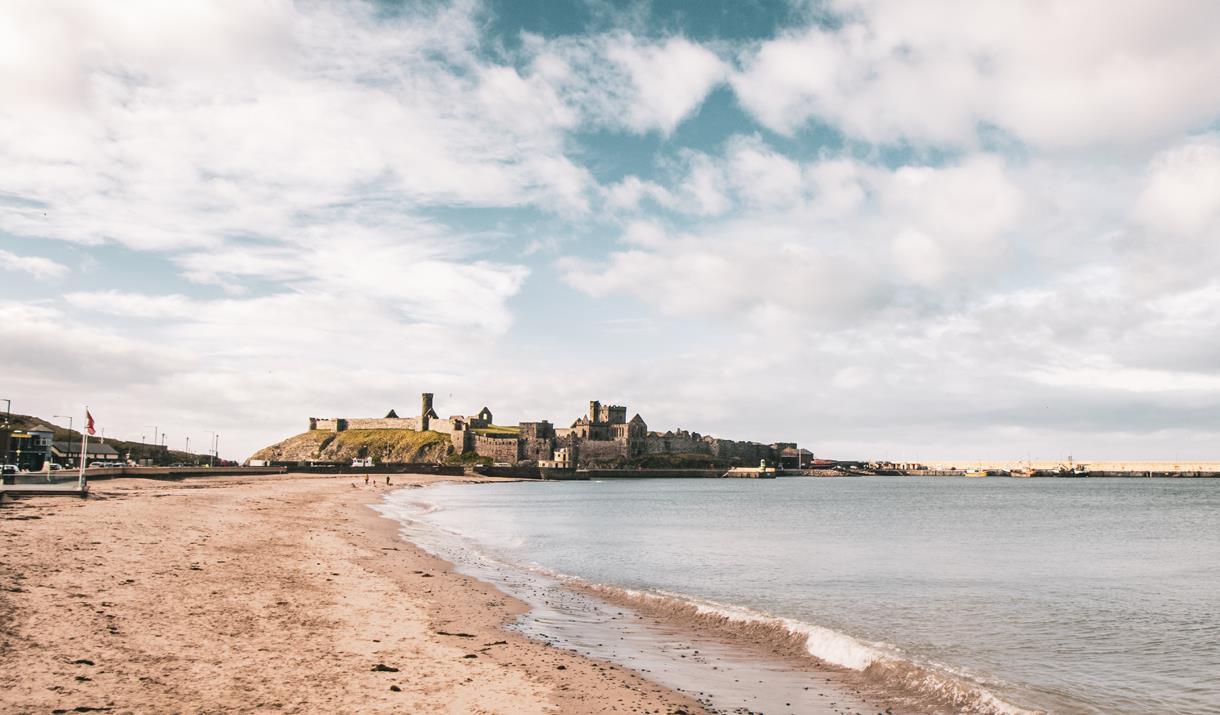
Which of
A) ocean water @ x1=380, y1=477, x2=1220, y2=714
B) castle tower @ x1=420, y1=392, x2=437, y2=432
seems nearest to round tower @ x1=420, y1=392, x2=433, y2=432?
castle tower @ x1=420, y1=392, x2=437, y2=432

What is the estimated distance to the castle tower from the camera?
605 ft

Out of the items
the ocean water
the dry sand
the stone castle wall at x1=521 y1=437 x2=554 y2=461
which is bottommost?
the ocean water

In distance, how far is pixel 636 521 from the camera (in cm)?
5575

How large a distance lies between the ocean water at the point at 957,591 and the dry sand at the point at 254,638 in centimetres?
576

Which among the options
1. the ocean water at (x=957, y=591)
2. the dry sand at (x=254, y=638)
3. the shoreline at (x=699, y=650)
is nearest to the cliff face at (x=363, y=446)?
the ocean water at (x=957, y=591)

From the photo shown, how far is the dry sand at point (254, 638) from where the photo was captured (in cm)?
981

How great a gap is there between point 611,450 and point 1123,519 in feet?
431

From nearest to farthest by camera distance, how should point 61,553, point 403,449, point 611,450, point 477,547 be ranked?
point 61,553 < point 477,547 < point 403,449 < point 611,450

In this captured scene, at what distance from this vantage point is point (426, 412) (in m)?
187

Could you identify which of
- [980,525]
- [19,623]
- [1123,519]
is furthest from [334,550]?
[1123,519]

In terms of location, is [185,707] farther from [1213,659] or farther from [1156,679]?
[1213,659]

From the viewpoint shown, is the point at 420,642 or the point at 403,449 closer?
the point at 420,642

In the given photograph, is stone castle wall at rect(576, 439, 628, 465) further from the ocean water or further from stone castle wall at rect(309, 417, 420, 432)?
the ocean water

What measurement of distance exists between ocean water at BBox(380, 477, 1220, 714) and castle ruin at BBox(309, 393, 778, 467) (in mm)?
117022
